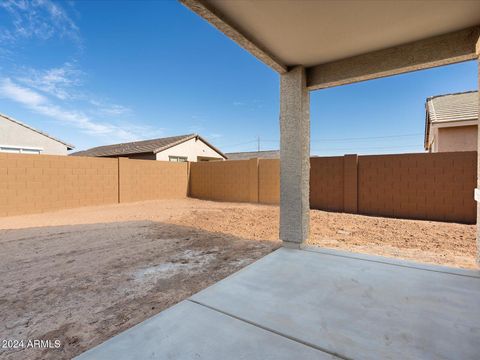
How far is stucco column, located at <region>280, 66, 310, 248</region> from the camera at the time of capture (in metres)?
3.52

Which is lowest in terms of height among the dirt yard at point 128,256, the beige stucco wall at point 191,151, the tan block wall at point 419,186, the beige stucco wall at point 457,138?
the dirt yard at point 128,256

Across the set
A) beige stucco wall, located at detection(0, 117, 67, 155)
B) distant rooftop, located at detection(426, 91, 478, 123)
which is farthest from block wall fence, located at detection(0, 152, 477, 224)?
beige stucco wall, located at detection(0, 117, 67, 155)

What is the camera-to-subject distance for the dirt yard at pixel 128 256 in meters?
2.11

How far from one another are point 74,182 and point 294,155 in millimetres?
8805

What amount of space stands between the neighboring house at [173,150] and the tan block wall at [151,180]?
3800 millimetres

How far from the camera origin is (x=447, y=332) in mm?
1585

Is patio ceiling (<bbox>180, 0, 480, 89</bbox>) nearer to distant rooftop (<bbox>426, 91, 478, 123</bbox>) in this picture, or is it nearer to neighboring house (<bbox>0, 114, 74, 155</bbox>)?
distant rooftop (<bbox>426, 91, 478, 123</bbox>)

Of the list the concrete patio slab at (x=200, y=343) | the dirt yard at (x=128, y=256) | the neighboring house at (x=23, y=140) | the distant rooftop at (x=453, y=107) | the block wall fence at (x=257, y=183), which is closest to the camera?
the concrete patio slab at (x=200, y=343)

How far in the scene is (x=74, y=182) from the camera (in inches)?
344

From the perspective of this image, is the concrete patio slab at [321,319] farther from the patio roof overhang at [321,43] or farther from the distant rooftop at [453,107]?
the distant rooftop at [453,107]

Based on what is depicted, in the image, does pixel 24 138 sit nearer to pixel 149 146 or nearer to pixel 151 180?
A: pixel 149 146

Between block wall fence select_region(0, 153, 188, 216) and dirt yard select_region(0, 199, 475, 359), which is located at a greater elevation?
block wall fence select_region(0, 153, 188, 216)

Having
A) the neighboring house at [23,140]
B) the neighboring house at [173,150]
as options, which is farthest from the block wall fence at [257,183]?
the neighboring house at [23,140]

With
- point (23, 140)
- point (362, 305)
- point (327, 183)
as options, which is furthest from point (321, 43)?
point (23, 140)
